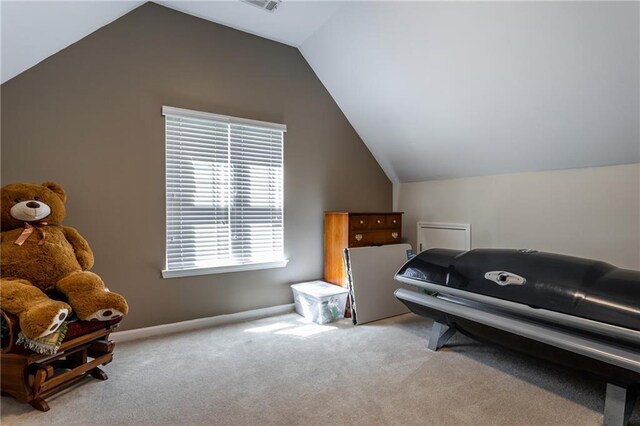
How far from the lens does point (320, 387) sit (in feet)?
6.42

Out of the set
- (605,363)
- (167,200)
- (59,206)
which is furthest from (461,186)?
(59,206)

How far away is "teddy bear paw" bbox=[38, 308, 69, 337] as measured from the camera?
64.8 inches

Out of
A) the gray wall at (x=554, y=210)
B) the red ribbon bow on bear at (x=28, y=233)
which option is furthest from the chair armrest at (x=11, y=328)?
the gray wall at (x=554, y=210)

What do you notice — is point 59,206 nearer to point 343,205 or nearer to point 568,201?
point 343,205

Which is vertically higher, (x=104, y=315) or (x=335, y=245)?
(x=335, y=245)

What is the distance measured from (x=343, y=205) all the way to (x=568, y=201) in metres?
2.05

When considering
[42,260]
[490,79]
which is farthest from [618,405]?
[42,260]

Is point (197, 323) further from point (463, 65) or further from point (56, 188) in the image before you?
point (463, 65)

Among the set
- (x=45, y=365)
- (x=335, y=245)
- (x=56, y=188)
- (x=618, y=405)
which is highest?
(x=56, y=188)

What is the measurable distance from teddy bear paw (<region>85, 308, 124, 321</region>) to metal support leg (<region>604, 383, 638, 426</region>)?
260cm

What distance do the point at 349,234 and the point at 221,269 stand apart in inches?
48.6

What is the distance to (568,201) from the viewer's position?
2.69m

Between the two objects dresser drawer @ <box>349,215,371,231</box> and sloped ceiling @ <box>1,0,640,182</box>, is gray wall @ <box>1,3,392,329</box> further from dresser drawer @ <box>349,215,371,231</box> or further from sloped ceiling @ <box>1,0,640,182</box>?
dresser drawer @ <box>349,215,371,231</box>

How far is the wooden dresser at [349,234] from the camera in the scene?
3.32 m
